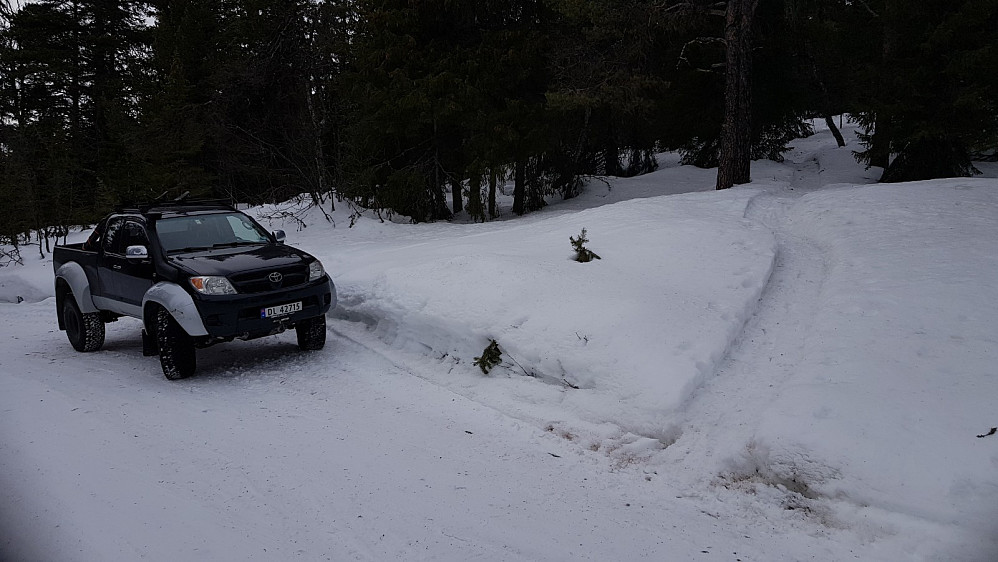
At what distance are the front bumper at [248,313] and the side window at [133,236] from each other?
63.7 inches

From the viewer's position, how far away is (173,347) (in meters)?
6.27

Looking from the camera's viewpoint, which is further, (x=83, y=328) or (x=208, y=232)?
(x=83, y=328)

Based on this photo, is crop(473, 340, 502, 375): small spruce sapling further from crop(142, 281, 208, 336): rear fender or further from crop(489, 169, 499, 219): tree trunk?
crop(489, 169, 499, 219): tree trunk

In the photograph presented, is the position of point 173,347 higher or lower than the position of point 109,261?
lower

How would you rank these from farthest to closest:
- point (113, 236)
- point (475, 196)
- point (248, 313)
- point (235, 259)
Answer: point (475, 196) < point (113, 236) < point (235, 259) < point (248, 313)

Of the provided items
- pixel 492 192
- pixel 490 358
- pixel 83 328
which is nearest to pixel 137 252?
pixel 83 328

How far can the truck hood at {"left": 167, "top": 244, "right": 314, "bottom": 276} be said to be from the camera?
624cm

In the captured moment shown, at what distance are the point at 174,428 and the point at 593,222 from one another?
780cm

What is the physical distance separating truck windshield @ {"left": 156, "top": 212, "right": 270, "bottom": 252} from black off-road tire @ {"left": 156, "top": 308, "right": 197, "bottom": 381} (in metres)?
0.97

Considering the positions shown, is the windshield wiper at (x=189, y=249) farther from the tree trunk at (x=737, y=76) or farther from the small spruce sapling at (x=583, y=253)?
the tree trunk at (x=737, y=76)

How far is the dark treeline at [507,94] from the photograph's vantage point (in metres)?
14.3

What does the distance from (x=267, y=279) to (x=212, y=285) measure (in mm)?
566

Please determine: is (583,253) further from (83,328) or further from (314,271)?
(83,328)

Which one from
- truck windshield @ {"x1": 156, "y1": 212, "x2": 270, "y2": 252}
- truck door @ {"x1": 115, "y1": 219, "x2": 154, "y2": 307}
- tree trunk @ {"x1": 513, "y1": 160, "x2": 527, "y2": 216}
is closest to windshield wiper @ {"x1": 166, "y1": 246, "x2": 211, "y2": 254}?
truck windshield @ {"x1": 156, "y1": 212, "x2": 270, "y2": 252}
